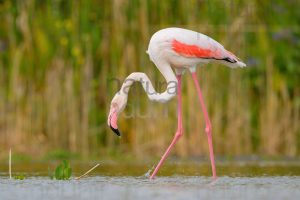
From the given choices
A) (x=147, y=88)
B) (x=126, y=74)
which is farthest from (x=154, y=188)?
(x=126, y=74)

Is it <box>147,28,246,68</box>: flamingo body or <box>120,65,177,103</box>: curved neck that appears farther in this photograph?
<box>147,28,246,68</box>: flamingo body

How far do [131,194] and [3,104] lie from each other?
5744mm

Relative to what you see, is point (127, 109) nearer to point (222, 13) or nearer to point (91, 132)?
point (91, 132)

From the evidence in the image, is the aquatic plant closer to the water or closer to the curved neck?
the water

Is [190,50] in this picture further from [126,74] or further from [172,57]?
[126,74]

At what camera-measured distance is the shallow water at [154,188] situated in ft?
27.6

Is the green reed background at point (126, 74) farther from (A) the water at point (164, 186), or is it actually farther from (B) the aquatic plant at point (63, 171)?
(B) the aquatic plant at point (63, 171)

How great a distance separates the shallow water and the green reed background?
132 inches

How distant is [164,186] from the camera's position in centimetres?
936

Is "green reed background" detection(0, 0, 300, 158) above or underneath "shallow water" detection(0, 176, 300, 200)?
above

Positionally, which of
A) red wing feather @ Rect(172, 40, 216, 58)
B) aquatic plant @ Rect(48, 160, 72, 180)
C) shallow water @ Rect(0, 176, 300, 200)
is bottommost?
shallow water @ Rect(0, 176, 300, 200)

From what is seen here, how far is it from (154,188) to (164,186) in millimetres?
239

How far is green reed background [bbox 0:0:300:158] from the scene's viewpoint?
13.7 metres

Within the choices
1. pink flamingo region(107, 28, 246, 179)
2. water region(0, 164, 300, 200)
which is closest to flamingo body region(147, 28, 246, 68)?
pink flamingo region(107, 28, 246, 179)
